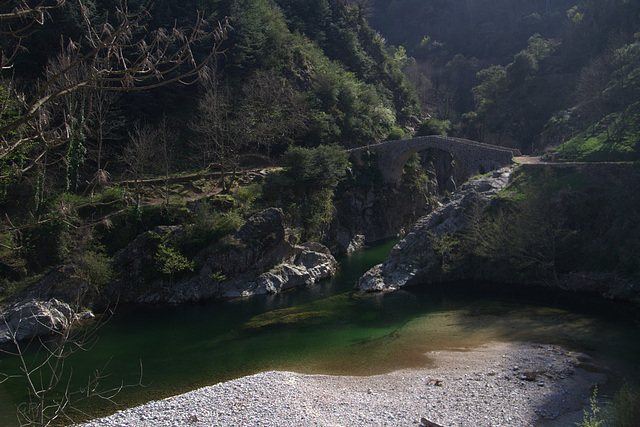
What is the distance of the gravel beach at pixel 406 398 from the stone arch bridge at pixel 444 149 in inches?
936

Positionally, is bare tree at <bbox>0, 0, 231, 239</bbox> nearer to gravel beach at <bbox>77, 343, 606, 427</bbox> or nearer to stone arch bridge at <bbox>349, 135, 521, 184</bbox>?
gravel beach at <bbox>77, 343, 606, 427</bbox>

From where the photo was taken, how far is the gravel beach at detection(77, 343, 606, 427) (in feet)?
48.1

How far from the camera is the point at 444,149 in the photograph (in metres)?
44.2

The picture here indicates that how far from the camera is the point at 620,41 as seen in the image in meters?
55.2

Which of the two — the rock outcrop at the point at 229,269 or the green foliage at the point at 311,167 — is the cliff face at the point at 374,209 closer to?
the green foliage at the point at 311,167

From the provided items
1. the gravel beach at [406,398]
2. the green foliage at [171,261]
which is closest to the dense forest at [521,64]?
the gravel beach at [406,398]

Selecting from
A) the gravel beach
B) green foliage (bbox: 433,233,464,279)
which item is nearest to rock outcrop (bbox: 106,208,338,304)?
green foliage (bbox: 433,233,464,279)

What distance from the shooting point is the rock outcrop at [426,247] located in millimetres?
31859

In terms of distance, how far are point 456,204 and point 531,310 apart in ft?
36.8

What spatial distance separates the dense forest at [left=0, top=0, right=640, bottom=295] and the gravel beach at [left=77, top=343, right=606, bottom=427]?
24.7 ft

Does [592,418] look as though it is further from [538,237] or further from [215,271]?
[215,271]

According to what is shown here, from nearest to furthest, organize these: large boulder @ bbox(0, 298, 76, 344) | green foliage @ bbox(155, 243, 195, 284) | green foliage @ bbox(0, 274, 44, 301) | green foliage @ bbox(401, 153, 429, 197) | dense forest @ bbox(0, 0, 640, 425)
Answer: large boulder @ bbox(0, 298, 76, 344)
green foliage @ bbox(0, 274, 44, 301)
dense forest @ bbox(0, 0, 640, 425)
green foliage @ bbox(155, 243, 195, 284)
green foliage @ bbox(401, 153, 429, 197)

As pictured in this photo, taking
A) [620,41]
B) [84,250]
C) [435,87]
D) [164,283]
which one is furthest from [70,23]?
[435,87]

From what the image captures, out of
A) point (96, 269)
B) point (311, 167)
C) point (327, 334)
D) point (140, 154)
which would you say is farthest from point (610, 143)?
point (96, 269)
